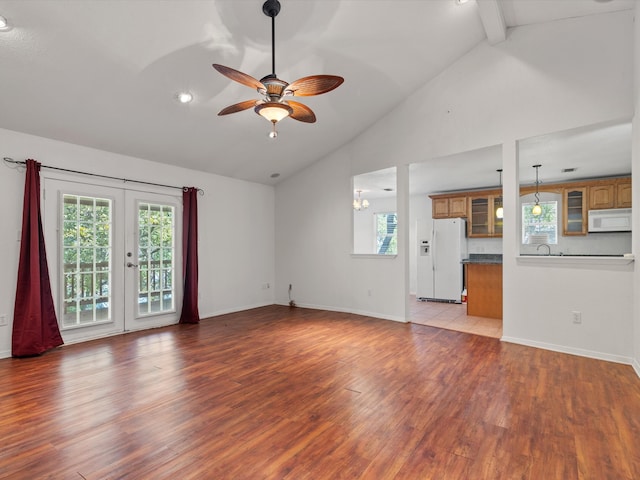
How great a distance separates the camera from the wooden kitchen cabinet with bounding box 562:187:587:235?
661cm

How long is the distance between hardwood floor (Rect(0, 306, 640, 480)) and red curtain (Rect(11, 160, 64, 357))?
0.22 meters

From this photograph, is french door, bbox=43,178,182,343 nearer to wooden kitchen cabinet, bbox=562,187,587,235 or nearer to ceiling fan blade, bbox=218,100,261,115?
ceiling fan blade, bbox=218,100,261,115

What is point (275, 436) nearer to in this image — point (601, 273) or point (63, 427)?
point (63, 427)

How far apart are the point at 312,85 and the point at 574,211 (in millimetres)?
6583

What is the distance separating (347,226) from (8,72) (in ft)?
15.6

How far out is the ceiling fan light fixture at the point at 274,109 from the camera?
9.16 ft

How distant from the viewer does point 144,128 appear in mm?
4316


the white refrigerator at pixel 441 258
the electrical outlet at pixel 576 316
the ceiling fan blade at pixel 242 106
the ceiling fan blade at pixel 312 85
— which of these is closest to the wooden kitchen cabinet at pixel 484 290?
the white refrigerator at pixel 441 258

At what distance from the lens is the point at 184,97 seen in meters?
3.90

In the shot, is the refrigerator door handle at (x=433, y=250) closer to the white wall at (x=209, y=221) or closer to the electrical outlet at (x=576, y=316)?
the white wall at (x=209, y=221)

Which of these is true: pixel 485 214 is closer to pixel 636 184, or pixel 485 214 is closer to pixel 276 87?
pixel 636 184

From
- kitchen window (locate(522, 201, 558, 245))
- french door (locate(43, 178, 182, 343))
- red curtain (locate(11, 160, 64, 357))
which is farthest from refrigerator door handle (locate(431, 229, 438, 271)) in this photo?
red curtain (locate(11, 160, 64, 357))

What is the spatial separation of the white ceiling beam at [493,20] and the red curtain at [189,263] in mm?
4693

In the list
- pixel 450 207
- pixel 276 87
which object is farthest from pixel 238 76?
pixel 450 207
